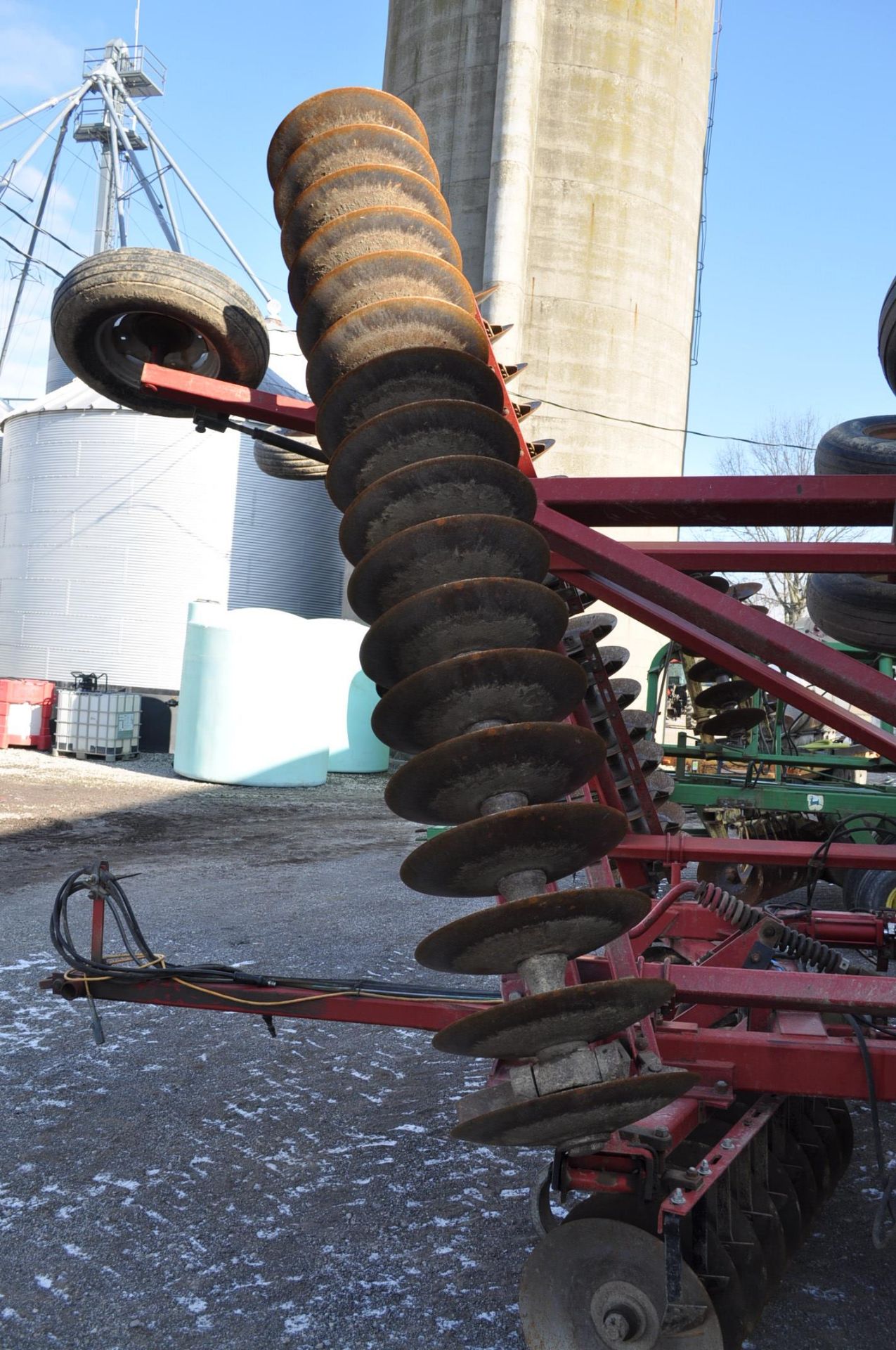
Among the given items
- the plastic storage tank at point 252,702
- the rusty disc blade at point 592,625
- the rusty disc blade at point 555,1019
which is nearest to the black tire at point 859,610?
the rusty disc blade at point 592,625

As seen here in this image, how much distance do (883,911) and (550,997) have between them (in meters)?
2.64

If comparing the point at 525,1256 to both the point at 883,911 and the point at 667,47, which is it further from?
the point at 667,47

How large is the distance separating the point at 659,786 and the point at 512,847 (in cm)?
414

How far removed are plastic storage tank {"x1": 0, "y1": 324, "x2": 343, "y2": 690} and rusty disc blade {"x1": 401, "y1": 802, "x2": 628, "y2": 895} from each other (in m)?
17.4

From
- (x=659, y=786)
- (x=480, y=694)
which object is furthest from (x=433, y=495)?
(x=659, y=786)

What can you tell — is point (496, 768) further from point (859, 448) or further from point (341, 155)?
point (859, 448)

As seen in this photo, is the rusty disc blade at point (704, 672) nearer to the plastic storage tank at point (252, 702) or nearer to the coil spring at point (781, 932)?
the coil spring at point (781, 932)

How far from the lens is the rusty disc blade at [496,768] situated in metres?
2.28

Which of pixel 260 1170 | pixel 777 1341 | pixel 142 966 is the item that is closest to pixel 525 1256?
pixel 777 1341

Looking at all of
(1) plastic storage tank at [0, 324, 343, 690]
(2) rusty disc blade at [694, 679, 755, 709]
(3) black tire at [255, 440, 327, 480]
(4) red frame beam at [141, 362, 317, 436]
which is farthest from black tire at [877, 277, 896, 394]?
(1) plastic storage tank at [0, 324, 343, 690]

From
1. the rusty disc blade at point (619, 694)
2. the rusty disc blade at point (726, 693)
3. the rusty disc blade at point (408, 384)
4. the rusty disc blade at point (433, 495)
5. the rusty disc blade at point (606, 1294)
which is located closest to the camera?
the rusty disc blade at point (606, 1294)

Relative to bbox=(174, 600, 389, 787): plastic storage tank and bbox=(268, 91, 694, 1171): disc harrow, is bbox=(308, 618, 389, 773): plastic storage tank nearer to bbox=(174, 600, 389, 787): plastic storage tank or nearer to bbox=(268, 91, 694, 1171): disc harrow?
bbox=(174, 600, 389, 787): plastic storage tank

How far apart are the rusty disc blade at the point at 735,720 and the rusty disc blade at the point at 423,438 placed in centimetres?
552

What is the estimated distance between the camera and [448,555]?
2504 millimetres
